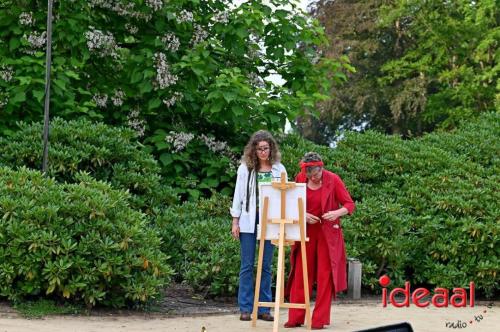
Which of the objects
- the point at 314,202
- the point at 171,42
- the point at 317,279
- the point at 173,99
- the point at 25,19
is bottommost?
the point at 317,279

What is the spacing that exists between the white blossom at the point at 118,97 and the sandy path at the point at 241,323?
5044 millimetres

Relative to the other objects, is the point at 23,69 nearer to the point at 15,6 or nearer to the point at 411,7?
the point at 15,6

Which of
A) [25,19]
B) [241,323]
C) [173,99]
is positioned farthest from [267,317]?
[25,19]

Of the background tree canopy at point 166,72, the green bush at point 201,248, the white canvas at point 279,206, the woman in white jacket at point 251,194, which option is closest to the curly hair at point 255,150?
the woman in white jacket at point 251,194

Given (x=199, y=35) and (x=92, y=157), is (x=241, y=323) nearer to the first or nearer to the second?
(x=92, y=157)

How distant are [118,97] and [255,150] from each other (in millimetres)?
5344

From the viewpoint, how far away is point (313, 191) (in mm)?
8539

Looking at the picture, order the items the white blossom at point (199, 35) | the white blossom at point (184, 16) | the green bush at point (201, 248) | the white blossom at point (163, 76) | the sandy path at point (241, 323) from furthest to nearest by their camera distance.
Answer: the white blossom at point (199, 35)
the white blossom at point (184, 16)
the white blossom at point (163, 76)
the green bush at point (201, 248)
the sandy path at point (241, 323)

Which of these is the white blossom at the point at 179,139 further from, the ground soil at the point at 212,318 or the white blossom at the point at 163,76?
the ground soil at the point at 212,318

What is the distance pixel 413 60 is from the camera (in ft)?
113

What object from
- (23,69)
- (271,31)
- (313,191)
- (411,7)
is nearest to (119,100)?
(23,69)

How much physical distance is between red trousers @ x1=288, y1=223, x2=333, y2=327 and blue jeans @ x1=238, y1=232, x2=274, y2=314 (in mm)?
396

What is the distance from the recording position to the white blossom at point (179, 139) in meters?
13.1

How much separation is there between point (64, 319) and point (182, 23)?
20.5ft
